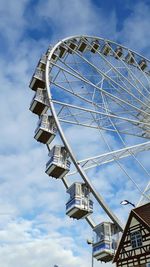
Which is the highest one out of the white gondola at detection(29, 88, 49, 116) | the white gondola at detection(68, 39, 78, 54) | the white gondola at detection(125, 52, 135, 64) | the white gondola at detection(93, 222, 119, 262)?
the white gondola at detection(125, 52, 135, 64)

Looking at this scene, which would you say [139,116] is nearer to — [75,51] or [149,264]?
[75,51]

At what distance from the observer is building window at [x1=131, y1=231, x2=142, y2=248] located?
16972mm

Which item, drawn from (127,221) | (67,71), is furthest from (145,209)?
(67,71)

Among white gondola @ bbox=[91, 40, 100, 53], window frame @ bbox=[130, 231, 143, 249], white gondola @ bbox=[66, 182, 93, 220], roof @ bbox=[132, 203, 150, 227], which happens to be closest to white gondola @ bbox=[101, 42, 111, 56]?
white gondola @ bbox=[91, 40, 100, 53]

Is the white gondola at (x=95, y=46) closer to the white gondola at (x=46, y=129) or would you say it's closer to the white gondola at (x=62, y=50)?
the white gondola at (x=62, y=50)

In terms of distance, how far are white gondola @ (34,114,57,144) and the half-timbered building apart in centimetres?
558

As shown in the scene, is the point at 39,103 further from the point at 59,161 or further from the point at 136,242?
the point at 136,242

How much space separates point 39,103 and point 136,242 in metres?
8.99

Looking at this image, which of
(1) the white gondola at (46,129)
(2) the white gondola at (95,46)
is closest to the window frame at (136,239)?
(1) the white gondola at (46,129)

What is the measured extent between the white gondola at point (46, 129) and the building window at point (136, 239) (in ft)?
20.5

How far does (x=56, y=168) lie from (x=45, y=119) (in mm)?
3100

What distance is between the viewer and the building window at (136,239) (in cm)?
1697

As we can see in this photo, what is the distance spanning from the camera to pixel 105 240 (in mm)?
15242

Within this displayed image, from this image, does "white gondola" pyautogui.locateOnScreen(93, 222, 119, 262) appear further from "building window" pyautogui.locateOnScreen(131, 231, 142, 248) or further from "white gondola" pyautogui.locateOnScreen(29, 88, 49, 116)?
"white gondola" pyautogui.locateOnScreen(29, 88, 49, 116)
